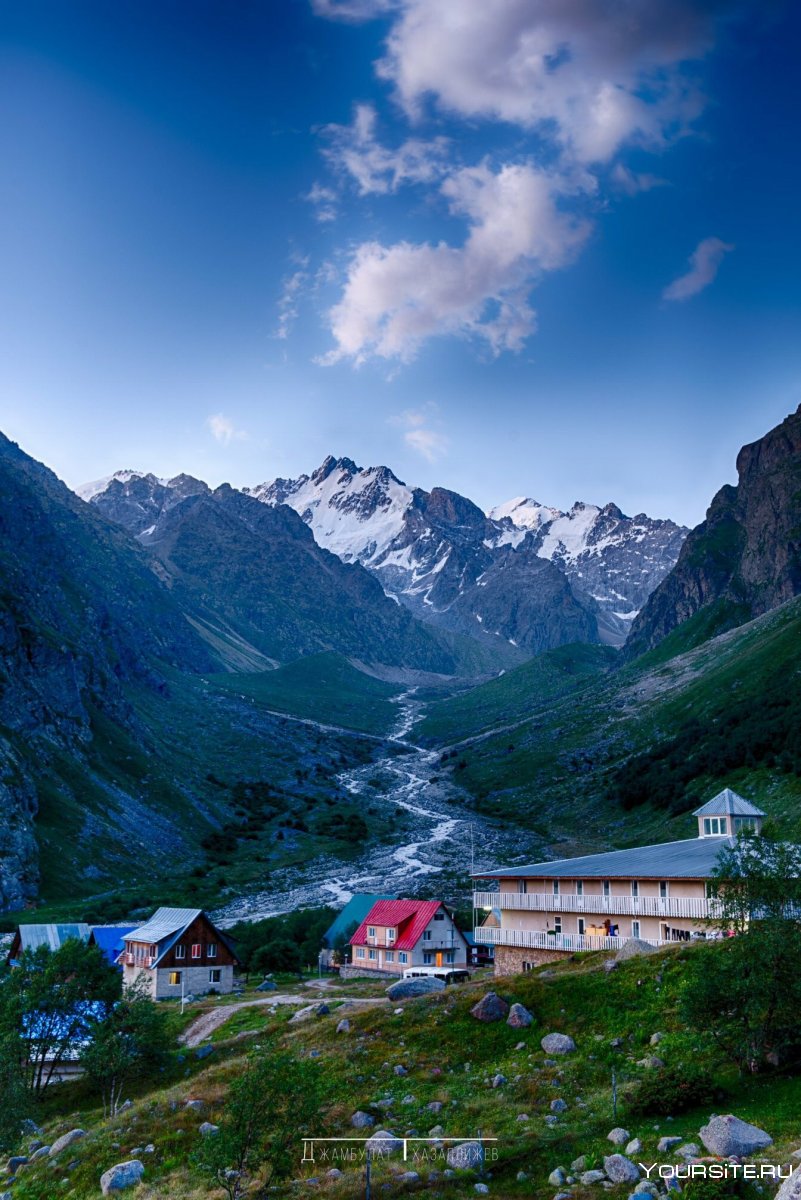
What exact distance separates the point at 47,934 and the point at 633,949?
4612 cm

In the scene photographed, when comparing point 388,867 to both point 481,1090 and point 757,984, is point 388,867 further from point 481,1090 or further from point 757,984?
point 757,984

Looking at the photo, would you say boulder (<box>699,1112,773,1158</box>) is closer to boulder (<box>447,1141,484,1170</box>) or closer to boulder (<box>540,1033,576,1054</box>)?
boulder (<box>447,1141,484,1170</box>)

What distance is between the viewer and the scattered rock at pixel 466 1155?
27.7m

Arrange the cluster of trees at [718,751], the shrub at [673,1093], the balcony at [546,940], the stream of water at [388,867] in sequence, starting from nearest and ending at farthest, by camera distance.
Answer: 1. the shrub at [673,1093]
2. the balcony at [546,940]
3. the stream of water at [388,867]
4. the cluster of trees at [718,751]

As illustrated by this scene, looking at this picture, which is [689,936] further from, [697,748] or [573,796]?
[573,796]

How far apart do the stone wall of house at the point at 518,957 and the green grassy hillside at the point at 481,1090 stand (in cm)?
554

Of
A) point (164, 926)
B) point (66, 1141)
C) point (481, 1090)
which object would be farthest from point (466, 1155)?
point (164, 926)

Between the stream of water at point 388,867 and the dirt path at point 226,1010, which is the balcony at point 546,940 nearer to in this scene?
the dirt path at point 226,1010

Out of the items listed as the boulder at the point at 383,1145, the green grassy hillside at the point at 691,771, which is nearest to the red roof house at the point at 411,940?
the boulder at the point at 383,1145

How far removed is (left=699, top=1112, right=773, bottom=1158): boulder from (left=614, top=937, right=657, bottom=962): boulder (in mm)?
17490

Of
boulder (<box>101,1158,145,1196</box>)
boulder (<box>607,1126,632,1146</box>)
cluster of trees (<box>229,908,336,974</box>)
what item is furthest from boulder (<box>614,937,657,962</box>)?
cluster of trees (<box>229,908,336,974</box>)

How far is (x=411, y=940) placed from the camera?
70.7m

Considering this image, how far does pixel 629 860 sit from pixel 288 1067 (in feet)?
98.2

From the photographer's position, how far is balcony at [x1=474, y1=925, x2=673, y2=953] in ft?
165
